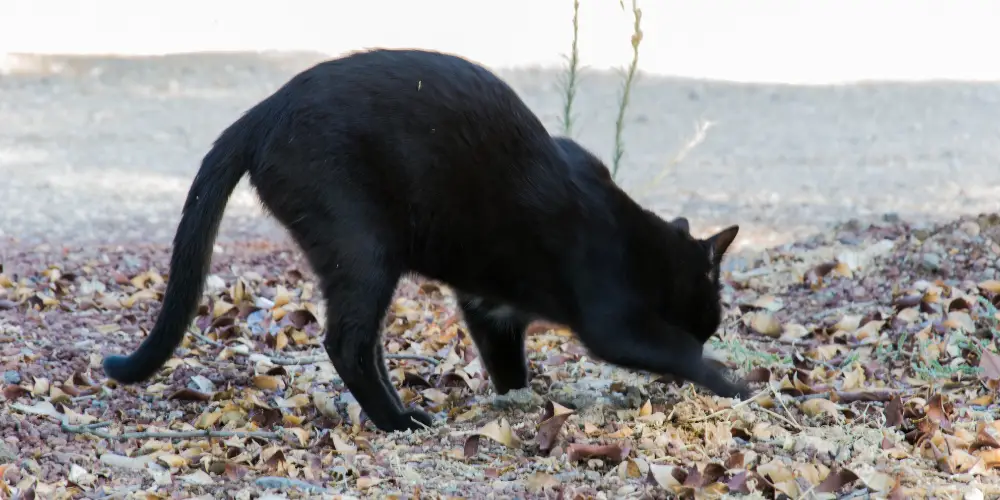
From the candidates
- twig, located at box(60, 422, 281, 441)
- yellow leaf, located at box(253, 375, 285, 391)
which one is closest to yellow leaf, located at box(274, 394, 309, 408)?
yellow leaf, located at box(253, 375, 285, 391)

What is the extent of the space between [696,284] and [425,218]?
92 centimetres

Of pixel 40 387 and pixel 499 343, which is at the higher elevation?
pixel 499 343

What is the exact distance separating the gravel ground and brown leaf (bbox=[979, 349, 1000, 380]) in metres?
2.99

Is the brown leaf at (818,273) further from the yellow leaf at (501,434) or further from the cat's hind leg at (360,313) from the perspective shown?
the yellow leaf at (501,434)

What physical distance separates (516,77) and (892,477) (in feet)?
29.2

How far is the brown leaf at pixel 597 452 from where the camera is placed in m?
3.11

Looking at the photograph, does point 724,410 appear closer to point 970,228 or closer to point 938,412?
point 938,412

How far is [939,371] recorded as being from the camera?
409 centimetres

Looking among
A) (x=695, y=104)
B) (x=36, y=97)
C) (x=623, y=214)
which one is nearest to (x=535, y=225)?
(x=623, y=214)

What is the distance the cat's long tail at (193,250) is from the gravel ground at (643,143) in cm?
289

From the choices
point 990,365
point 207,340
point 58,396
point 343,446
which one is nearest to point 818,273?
point 990,365

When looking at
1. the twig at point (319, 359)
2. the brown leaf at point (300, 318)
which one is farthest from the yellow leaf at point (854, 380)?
the brown leaf at point (300, 318)

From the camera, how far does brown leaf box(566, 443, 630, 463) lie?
3.11 m

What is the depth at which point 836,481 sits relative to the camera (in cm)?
287
